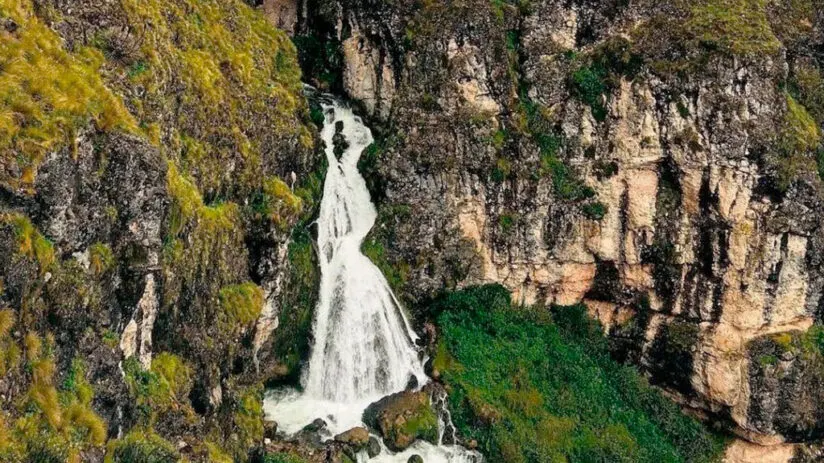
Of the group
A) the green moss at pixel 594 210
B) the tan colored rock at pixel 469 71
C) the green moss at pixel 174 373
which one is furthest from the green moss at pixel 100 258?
the green moss at pixel 594 210

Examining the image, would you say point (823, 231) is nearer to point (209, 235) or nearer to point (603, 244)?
point (603, 244)

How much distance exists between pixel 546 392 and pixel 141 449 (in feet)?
51.2

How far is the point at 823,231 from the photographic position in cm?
2408

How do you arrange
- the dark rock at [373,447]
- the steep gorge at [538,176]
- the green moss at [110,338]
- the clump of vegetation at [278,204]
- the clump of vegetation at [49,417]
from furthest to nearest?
the dark rock at [373,447]
the clump of vegetation at [278,204]
the steep gorge at [538,176]
the green moss at [110,338]
the clump of vegetation at [49,417]

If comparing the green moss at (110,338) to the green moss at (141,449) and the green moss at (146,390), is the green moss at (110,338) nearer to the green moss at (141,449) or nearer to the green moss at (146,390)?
the green moss at (146,390)

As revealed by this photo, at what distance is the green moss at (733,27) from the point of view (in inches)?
938

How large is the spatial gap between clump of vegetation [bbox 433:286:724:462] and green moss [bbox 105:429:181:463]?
1183 cm

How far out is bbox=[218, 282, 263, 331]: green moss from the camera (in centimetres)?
1681

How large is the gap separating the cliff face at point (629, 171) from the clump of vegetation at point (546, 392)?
3.17 feet

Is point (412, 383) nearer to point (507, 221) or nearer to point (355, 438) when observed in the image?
point (355, 438)

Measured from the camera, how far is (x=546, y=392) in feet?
78.4

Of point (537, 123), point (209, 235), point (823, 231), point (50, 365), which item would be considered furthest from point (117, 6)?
point (823, 231)

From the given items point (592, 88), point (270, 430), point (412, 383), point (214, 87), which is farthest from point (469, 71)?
point (270, 430)

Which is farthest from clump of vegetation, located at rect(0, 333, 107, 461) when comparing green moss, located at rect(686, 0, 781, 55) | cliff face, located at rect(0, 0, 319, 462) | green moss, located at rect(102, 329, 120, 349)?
green moss, located at rect(686, 0, 781, 55)
